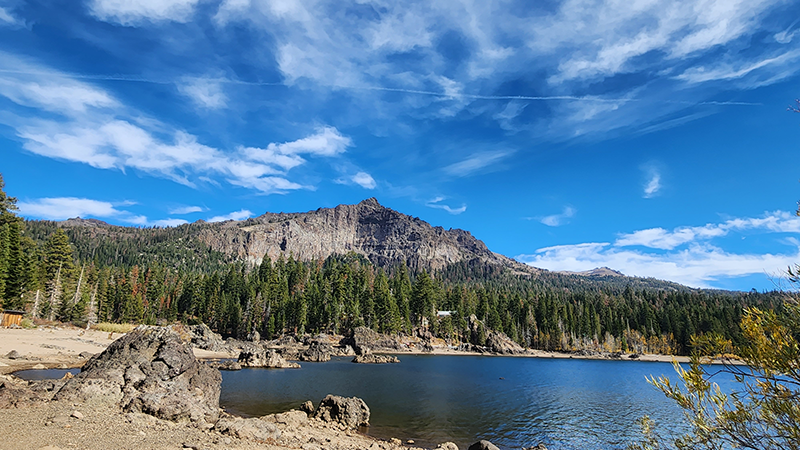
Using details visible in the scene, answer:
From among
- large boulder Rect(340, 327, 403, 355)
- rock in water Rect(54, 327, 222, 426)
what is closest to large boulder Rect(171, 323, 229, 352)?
large boulder Rect(340, 327, 403, 355)

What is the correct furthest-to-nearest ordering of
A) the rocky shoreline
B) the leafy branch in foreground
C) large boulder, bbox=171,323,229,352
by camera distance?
large boulder, bbox=171,323,229,352 → the rocky shoreline → the leafy branch in foreground

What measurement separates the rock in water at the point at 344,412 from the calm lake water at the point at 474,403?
1.14 metres

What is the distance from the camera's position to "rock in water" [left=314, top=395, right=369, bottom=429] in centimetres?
→ 2389

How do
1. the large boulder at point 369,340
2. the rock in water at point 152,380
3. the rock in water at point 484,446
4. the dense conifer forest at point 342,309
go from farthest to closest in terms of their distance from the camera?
the large boulder at point 369,340 → the dense conifer forest at point 342,309 → the rock in water at point 484,446 → the rock in water at point 152,380

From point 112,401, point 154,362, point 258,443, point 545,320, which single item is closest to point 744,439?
point 258,443

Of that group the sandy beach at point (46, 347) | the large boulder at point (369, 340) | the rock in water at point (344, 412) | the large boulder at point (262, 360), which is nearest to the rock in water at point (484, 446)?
the rock in water at point (344, 412)

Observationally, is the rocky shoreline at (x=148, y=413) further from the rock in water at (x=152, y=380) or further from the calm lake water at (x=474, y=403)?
the calm lake water at (x=474, y=403)

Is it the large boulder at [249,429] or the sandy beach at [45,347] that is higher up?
the large boulder at [249,429]

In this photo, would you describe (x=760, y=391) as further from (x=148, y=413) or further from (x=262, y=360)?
(x=262, y=360)

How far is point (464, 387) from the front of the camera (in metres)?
46.1

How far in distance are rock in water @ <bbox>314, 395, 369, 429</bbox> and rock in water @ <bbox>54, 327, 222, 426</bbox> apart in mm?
6845

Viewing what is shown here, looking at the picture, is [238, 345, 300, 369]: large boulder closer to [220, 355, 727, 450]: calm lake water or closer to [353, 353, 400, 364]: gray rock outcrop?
[220, 355, 727, 450]: calm lake water

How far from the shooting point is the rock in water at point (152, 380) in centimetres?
1625

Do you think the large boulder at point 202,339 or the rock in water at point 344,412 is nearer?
the rock in water at point 344,412
